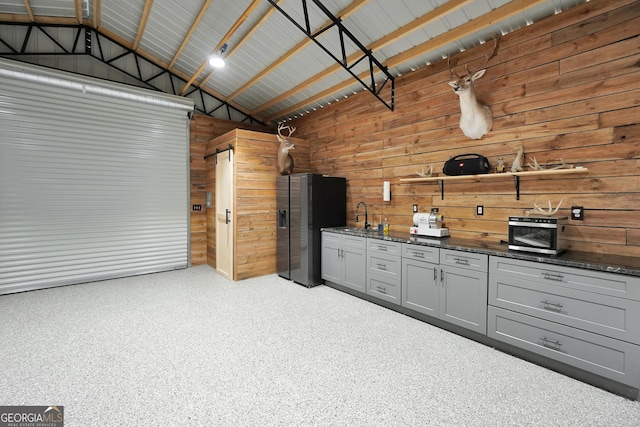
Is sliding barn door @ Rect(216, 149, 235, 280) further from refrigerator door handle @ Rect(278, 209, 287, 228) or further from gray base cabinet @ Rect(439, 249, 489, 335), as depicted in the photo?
gray base cabinet @ Rect(439, 249, 489, 335)

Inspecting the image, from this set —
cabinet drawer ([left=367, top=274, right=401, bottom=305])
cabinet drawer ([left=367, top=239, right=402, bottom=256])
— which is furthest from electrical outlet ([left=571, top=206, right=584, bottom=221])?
cabinet drawer ([left=367, top=274, right=401, bottom=305])

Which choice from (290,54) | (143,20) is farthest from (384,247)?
(143,20)

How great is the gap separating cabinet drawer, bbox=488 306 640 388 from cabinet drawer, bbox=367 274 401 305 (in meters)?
1.09

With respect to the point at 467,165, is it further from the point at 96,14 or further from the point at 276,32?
the point at 96,14

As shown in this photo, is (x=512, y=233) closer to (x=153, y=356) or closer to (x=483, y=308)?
(x=483, y=308)

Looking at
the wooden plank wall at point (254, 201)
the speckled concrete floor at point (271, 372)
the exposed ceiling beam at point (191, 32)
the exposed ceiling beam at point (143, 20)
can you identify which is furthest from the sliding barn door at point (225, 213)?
the exposed ceiling beam at point (143, 20)

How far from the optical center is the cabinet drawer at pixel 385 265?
3688 mm

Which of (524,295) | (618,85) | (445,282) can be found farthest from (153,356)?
(618,85)

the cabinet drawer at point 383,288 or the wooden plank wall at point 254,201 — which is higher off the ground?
the wooden plank wall at point 254,201

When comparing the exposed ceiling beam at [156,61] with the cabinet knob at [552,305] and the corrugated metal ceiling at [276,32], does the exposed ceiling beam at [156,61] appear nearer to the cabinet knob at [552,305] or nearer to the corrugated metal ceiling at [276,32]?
the corrugated metal ceiling at [276,32]

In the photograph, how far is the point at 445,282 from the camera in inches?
125

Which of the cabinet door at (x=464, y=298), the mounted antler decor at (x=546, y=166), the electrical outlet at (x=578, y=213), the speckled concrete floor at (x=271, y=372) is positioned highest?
the mounted antler decor at (x=546, y=166)

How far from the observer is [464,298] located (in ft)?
9.88

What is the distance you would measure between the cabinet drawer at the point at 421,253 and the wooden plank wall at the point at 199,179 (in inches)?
177
